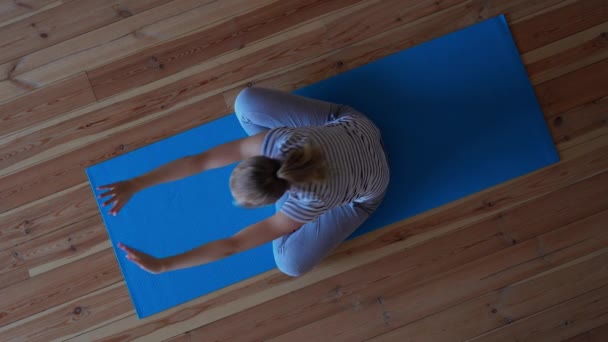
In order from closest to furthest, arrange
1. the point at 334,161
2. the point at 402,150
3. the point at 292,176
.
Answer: the point at 292,176 < the point at 334,161 < the point at 402,150

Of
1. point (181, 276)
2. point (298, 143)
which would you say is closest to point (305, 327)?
point (181, 276)

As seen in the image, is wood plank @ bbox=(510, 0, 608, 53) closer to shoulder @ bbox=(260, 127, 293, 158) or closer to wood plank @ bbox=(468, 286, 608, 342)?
wood plank @ bbox=(468, 286, 608, 342)

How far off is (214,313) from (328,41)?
108cm

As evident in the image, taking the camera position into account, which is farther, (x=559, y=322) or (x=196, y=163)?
(x=559, y=322)

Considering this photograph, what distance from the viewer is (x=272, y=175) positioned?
0.93 meters

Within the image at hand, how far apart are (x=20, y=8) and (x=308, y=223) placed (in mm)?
1390

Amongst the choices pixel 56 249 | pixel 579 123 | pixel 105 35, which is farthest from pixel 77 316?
pixel 579 123

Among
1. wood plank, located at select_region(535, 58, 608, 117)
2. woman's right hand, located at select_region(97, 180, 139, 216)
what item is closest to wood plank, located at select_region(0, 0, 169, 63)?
woman's right hand, located at select_region(97, 180, 139, 216)

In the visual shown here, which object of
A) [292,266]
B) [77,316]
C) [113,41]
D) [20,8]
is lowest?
[77,316]

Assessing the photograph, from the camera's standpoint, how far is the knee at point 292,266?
4.71 feet

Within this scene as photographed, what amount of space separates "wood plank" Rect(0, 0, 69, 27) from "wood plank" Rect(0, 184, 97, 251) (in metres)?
0.70

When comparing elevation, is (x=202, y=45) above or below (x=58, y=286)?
above

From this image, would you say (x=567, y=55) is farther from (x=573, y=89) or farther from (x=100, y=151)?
(x=100, y=151)

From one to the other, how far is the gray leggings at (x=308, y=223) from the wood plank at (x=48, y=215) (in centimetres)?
71
